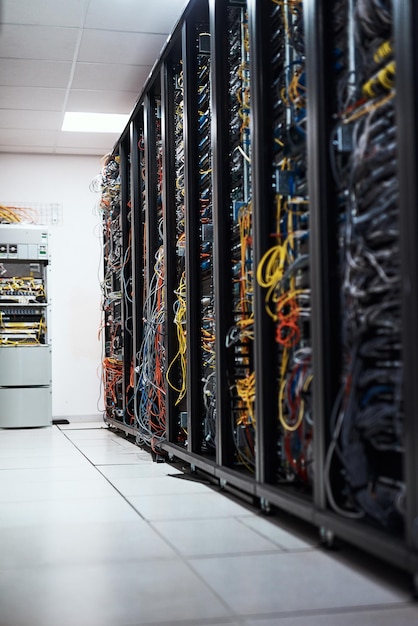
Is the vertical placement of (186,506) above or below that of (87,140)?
below

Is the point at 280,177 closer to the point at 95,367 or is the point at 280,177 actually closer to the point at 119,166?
the point at 119,166

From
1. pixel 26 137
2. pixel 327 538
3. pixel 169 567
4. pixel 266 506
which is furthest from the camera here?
pixel 26 137

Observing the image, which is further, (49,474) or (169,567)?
(49,474)

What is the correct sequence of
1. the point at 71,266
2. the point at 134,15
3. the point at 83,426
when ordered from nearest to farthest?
the point at 134,15, the point at 83,426, the point at 71,266

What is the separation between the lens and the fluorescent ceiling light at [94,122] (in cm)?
796

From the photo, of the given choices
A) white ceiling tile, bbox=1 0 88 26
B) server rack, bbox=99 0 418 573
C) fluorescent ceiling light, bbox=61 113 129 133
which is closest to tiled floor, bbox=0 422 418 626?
server rack, bbox=99 0 418 573

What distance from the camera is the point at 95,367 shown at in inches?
353

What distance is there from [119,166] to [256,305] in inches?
174

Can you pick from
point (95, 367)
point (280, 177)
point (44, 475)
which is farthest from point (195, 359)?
point (95, 367)

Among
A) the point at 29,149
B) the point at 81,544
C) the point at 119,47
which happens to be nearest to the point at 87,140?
the point at 29,149

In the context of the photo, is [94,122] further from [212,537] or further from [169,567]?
[169,567]

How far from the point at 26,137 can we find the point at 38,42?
2488 mm

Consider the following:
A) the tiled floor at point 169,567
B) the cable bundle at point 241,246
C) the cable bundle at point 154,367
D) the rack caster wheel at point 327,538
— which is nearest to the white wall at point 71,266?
the cable bundle at point 154,367

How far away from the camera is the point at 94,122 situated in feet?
26.7
